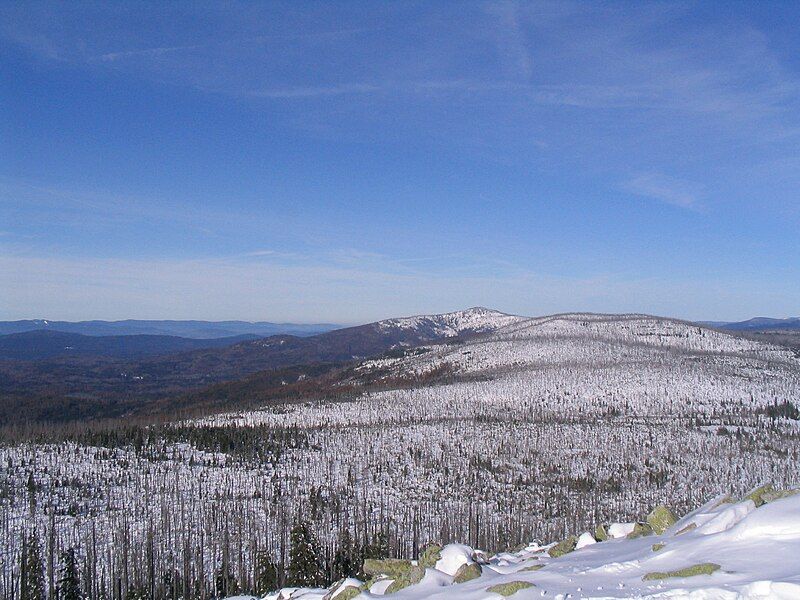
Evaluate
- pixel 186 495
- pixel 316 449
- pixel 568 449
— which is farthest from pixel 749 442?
pixel 186 495

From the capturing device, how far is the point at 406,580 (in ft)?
45.9

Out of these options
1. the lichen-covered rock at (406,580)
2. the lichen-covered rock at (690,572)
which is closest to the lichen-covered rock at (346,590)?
the lichen-covered rock at (406,580)

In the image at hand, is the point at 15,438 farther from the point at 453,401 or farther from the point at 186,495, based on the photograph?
the point at 453,401

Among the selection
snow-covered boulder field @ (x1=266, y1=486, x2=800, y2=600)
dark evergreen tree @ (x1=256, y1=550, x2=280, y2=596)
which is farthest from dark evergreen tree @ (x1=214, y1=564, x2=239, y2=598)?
snow-covered boulder field @ (x1=266, y1=486, x2=800, y2=600)

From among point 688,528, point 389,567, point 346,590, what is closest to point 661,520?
point 688,528

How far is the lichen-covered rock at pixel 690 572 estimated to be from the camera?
10.8 meters

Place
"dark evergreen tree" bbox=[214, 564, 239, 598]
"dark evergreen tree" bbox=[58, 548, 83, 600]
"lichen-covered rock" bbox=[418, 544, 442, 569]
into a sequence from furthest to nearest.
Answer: "dark evergreen tree" bbox=[214, 564, 239, 598] → "dark evergreen tree" bbox=[58, 548, 83, 600] → "lichen-covered rock" bbox=[418, 544, 442, 569]

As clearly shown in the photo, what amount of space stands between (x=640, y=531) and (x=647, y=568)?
19.6ft

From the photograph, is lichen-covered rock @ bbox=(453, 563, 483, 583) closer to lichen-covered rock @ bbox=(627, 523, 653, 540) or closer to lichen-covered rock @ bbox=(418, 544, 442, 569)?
lichen-covered rock @ bbox=(418, 544, 442, 569)

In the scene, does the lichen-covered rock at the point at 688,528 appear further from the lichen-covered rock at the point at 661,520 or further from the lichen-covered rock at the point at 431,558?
the lichen-covered rock at the point at 431,558

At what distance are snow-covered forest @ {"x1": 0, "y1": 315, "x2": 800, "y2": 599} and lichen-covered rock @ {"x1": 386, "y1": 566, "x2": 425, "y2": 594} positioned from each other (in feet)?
130

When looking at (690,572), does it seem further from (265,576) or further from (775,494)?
(265,576)

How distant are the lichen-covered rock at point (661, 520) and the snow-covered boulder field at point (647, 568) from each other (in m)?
0.06

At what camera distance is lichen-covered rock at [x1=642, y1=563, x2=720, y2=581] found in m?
10.8
